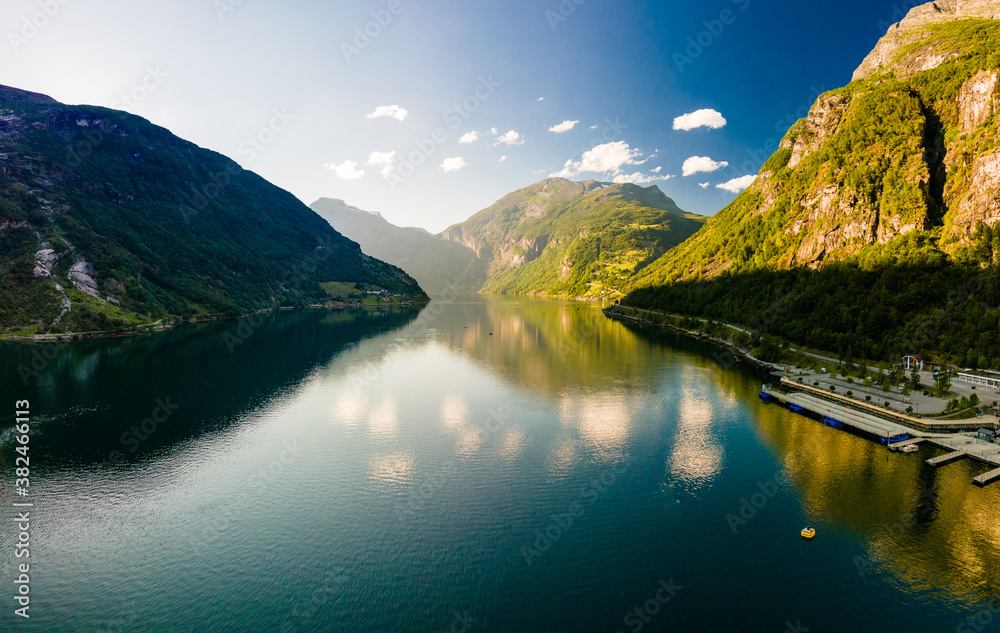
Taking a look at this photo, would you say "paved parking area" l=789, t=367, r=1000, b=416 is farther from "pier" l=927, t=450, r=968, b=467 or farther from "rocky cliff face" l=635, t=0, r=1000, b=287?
"rocky cliff face" l=635, t=0, r=1000, b=287

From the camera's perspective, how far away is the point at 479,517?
103ft

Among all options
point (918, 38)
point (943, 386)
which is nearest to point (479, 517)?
point (943, 386)

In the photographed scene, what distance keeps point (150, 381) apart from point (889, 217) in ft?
529

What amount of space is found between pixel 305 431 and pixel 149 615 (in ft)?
93.9

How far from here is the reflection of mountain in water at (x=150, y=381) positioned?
150 ft

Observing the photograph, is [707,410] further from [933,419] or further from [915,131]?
[915,131]

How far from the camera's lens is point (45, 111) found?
19162 centimetres

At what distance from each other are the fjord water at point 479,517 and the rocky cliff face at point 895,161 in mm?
77119

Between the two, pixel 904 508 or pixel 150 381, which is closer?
pixel 904 508

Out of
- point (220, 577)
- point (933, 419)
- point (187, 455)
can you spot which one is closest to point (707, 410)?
point (933, 419)

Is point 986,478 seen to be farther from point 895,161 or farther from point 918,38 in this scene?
point 918,38

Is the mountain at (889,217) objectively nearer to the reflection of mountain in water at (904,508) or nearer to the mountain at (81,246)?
the reflection of mountain in water at (904,508)

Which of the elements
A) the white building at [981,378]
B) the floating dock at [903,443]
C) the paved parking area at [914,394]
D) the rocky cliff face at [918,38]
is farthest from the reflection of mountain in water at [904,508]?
the rocky cliff face at [918,38]

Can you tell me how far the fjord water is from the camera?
901 inches
